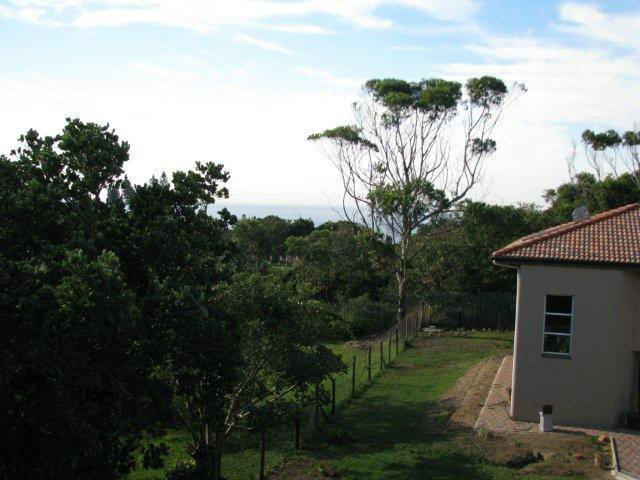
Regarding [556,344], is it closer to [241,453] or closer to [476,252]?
[241,453]

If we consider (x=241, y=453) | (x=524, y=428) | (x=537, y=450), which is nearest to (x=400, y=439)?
(x=524, y=428)

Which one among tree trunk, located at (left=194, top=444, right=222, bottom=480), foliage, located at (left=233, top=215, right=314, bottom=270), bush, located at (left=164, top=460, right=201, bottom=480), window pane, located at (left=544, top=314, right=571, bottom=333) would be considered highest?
foliage, located at (left=233, top=215, right=314, bottom=270)

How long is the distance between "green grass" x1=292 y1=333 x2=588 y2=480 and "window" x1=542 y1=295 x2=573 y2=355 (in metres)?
3.20

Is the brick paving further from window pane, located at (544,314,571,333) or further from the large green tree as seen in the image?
the large green tree

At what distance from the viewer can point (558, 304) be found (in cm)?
→ 1722

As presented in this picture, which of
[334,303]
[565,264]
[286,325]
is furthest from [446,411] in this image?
[334,303]

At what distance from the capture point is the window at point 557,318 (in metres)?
17.1

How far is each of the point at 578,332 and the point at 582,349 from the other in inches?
15.8

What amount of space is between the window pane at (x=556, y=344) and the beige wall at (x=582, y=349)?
0.33 meters

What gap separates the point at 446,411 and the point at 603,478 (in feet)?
19.6

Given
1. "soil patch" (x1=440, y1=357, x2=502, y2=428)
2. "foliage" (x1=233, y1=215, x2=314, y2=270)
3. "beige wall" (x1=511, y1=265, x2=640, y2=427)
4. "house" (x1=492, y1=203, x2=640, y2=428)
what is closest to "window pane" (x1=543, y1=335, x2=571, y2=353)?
"house" (x1=492, y1=203, x2=640, y2=428)

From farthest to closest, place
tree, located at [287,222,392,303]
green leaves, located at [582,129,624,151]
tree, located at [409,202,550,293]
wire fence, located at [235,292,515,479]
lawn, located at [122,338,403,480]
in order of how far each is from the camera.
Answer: green leaves, located at [582,129,624,151] < tree, located at [287,222,392,303] < tree, located at [409,202,550,293] < wire fence, located at [235,292,515,479] < lawn, located at [122,338,403,480]

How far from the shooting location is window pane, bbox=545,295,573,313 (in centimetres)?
1717

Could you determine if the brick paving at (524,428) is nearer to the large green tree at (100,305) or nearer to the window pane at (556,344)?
the window pane at (556,344)
